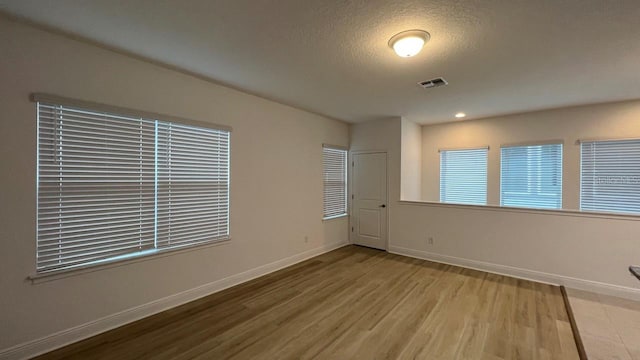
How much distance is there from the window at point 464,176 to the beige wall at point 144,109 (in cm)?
307

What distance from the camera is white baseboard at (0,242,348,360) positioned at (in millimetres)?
2129

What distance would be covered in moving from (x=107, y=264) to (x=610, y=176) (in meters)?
6.76

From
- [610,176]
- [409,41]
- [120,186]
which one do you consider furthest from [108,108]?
[610,176]

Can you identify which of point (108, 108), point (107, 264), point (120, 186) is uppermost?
point (108, 108)

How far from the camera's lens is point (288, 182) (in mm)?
4391

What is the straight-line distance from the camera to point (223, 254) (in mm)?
3475

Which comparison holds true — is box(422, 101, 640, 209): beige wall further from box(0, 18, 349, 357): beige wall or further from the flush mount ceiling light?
the flush mount ceiling light

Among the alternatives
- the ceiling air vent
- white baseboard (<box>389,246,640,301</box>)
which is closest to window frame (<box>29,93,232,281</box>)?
the ceiling air vent

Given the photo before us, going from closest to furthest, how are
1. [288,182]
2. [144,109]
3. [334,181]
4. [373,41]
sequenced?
[373,41]
[144,109]
[288,182]
[334,181]

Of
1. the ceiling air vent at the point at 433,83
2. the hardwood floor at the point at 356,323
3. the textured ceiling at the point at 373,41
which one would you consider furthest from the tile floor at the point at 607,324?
the ceiling air vent at the point at 433,83

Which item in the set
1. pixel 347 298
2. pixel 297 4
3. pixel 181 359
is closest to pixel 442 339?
pixel 347 298

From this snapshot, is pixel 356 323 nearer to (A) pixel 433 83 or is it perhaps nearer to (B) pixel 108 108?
(A) pixel 433 83

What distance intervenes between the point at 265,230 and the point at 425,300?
→ 91.9 inches

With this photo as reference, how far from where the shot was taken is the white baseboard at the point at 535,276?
332cm
